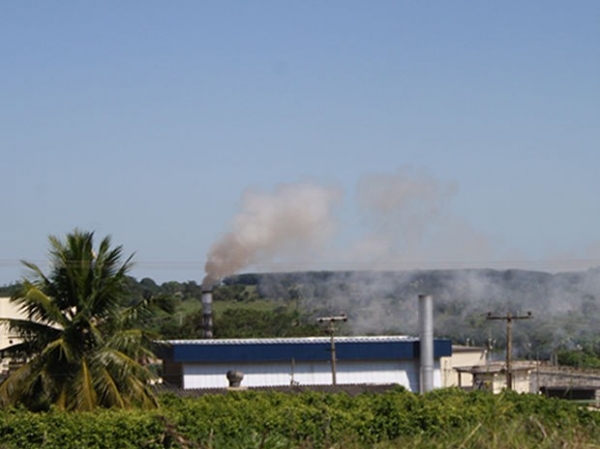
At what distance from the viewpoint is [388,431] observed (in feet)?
87.6

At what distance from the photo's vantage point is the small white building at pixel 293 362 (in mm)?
50875

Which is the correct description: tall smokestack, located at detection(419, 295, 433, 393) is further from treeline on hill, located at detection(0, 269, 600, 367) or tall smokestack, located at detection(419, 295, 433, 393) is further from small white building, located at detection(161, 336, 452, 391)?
treeline on hill, located at detection(0, 269, 600, 367)

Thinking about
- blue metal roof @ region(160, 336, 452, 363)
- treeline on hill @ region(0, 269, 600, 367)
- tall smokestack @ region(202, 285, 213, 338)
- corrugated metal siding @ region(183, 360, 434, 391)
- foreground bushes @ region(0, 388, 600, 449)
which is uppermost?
treeline on hill @ region(0, 269, 600, 367)

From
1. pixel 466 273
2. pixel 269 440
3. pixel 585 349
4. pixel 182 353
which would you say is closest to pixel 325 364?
pixel 182 353

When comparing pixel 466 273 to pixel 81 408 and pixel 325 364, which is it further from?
pixel 81 408

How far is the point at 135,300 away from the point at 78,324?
2252 mm

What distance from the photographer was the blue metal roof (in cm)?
5078

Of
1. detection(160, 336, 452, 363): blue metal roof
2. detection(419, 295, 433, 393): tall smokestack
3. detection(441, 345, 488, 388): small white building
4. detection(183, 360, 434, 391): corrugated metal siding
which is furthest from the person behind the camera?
detection(441, 345, 488, 388): small white building

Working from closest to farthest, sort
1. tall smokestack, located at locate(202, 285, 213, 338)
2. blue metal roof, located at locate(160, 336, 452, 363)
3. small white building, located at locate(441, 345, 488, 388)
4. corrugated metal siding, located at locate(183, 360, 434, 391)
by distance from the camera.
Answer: blue metal roof, located at locate(160, 336, 452, 363) → corrugated metal siding, located at locate(183, 360, 434, 391) → small white building, located at locate(441, 345, 488, 388) → tall smokestack, located at locate(202, 285, 213, 338)

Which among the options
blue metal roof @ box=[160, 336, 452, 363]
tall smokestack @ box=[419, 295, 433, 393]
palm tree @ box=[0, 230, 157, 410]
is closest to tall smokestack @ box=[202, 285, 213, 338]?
blue metal roof @ box=[160, 336, 452, 363]

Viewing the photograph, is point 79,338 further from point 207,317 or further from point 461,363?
point 461,363

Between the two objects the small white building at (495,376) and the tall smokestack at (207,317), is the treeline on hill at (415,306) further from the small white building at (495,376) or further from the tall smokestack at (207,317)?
the tall smokestack at (207,317)

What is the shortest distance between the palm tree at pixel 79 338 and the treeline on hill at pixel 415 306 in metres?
58.8

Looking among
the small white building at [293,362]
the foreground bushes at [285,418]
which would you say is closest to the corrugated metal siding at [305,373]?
the small white building at [293,362]
